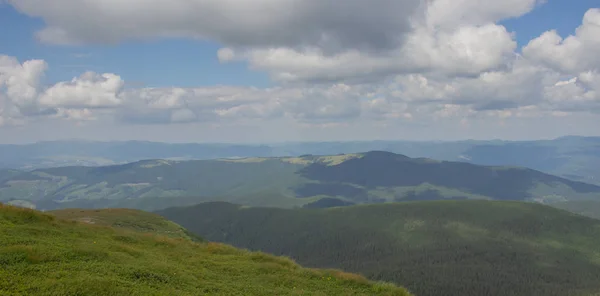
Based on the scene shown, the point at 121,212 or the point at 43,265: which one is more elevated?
the point at 43,265

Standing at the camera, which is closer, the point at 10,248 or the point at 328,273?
the point at 10,248

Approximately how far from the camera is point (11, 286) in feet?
83.4

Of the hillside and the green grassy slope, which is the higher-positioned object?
the hillside

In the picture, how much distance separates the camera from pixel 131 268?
34.5 meters

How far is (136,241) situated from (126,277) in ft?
65.0

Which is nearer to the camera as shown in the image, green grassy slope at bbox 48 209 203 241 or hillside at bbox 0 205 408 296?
hillside at bbox 0 205 408 296

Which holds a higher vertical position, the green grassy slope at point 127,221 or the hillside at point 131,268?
the hillside at point 131,268

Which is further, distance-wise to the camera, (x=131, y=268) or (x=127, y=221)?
(x=127, y=221)

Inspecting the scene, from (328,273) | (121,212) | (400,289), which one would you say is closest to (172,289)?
(328,273)

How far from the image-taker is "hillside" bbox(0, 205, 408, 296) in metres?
28.1

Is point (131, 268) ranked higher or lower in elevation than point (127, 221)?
higher

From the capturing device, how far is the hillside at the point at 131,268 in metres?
28.1

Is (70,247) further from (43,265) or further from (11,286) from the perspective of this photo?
(11,286)

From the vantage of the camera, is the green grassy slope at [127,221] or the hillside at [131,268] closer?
the hillside at [131,268]
